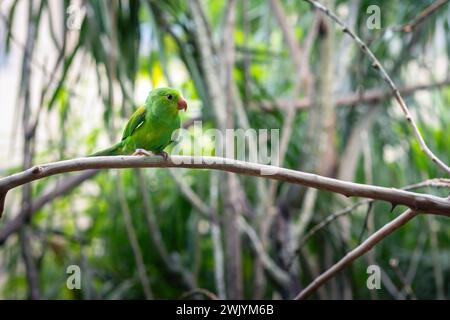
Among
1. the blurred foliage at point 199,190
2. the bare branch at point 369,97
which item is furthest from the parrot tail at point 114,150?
the bare branch at point 369,97

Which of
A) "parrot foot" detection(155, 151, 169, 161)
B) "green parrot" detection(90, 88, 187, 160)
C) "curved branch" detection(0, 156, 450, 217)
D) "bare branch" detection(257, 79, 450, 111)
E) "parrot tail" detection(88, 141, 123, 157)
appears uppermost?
"bare branch" detection(257, 79, 450, 111)

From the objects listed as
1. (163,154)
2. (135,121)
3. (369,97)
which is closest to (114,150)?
(135,121)

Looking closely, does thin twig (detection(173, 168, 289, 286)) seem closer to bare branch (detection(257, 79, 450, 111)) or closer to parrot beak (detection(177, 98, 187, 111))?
bare branch (detection(257, 79, 450, 111))

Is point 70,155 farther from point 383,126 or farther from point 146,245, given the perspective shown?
point 383,126

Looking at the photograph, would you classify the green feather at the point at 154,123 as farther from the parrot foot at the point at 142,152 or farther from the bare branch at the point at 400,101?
the bare branch at the point at 400,101

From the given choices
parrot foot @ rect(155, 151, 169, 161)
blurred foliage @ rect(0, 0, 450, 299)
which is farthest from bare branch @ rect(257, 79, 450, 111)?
parrot foot @ rect(155, 151, 169, 161)

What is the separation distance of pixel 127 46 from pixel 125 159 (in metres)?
1.59

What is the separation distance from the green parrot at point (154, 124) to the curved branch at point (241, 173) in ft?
0.56

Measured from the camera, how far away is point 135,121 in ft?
5.64

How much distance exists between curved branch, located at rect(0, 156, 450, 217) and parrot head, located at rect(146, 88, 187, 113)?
183mm

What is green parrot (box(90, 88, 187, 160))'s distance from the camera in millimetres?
1598

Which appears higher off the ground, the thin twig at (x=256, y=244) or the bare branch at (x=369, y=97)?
the bare branch at (x=369, y=97)

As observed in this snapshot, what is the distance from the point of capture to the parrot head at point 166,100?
1590 mm
